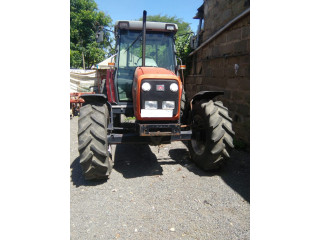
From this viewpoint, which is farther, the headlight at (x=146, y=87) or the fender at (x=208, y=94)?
the fender at (x=208, y=94)

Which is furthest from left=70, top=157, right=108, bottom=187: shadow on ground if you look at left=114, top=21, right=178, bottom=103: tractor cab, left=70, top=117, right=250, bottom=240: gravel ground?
left=114, top=21, right=178, bottom=103: tractor cab

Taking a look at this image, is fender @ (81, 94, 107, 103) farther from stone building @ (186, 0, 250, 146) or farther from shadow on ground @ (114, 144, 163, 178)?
stone building @ (186, 0, 250, 146)

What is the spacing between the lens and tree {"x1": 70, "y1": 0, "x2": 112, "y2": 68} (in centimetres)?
1869

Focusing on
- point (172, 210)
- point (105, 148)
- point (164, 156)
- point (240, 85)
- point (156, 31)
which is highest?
point (156, 31)

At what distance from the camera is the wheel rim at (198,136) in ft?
12.9

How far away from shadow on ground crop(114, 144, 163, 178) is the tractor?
14.2 inches

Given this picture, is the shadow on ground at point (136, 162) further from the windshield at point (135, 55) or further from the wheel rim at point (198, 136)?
the windshield at point (135, 55)

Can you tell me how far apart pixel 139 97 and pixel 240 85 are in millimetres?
2779

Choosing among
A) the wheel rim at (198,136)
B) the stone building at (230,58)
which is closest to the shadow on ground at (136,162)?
the wheel rim at (198,136)

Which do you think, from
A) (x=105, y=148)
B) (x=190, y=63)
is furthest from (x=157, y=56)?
(x=190, y=63)

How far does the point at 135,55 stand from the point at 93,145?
6.48ft

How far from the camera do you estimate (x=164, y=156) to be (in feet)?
14.9

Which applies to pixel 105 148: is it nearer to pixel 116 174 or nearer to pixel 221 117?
pixel 116 174

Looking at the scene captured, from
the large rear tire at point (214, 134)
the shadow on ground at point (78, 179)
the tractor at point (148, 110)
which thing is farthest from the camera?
the large rear tire at point (214, 134)
